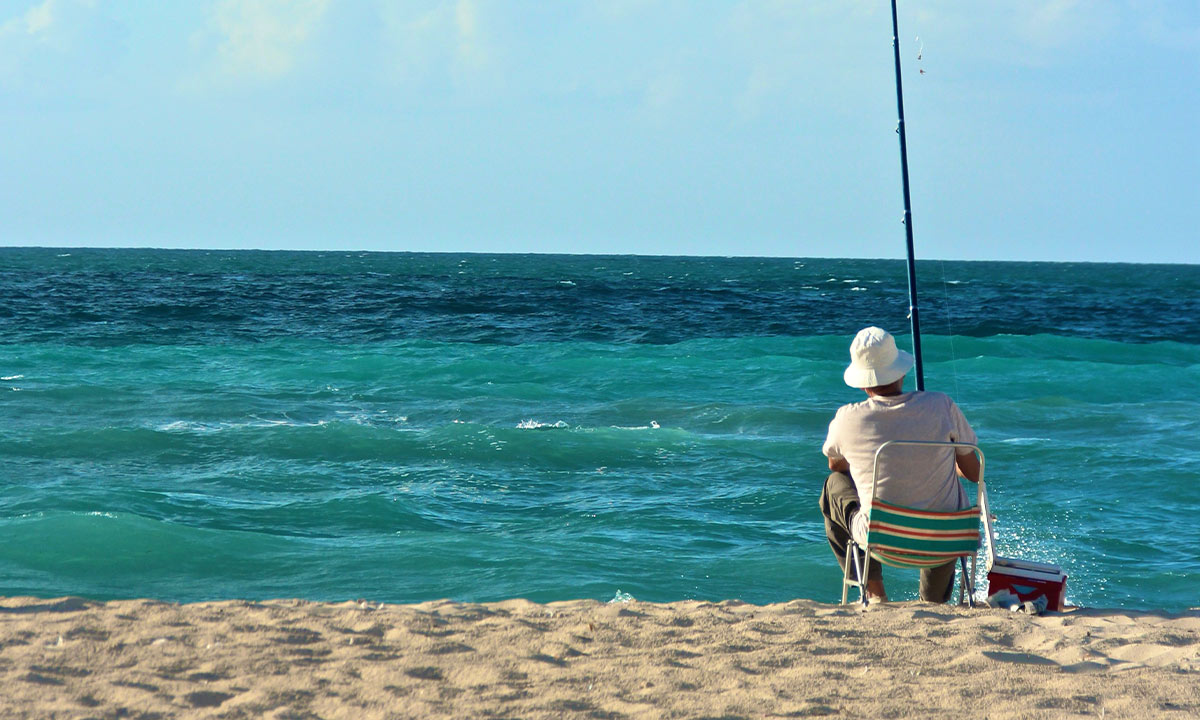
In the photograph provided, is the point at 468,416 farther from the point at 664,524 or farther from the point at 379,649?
the point at 379,649

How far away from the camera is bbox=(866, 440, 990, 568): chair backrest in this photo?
4344mm

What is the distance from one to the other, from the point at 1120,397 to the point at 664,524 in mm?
10236

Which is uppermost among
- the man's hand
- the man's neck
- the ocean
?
the man's neck

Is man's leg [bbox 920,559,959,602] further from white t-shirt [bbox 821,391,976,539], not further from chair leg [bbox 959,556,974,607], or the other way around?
white t-shirt [bbox 821,391,976,539]

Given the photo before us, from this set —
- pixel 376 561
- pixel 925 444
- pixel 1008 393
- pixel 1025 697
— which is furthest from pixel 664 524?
pixel 1008 393

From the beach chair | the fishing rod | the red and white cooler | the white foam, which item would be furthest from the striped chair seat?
the white foam

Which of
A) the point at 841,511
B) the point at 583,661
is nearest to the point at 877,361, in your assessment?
the point at 841,511

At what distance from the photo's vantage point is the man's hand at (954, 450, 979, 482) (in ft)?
14.7

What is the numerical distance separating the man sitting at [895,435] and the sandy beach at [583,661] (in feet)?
1.62

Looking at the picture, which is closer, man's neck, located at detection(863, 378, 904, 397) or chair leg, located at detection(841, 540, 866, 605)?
man's neck, located at detection(863, 378, 904, 397)

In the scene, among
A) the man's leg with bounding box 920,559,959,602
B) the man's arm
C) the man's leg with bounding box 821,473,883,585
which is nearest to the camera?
the man's arm

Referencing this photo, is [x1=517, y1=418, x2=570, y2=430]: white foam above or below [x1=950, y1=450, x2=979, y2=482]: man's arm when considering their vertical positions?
below

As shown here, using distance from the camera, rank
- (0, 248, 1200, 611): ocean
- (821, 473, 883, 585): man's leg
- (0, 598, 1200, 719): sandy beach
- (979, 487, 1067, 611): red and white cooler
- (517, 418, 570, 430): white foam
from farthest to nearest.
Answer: (517, 418, 570, 430): white foam, (0, 248, 1200, 611): ocean, (821, 473, 883, 585): man's leg, (979, 487, 1067, 611): red and white cooler, (0, 598, 1200, 719): sandy beach

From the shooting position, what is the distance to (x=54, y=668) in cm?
371
